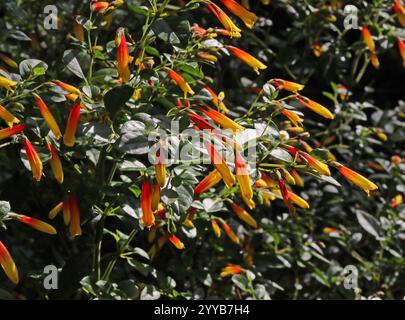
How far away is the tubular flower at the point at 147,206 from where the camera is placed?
1.85m

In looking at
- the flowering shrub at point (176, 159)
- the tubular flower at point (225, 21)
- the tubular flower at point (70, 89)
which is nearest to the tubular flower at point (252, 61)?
the flowering shrub at point (176, 159)

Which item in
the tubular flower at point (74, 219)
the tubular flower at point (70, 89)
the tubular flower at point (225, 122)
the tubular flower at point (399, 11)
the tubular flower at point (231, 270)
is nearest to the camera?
the tubular flower at point (225, 122)

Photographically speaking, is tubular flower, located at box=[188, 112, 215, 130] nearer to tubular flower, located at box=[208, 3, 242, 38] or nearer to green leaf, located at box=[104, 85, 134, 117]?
green leaf, located at box=[104, 85, 134, 117]

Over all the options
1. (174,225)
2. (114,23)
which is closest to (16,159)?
(174,225)

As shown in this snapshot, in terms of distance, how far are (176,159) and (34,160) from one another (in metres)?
0.36

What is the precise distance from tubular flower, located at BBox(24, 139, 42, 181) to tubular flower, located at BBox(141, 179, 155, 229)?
0.27m

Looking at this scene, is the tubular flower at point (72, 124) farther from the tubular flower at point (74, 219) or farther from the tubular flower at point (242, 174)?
the tubular flower at point (242, 174)

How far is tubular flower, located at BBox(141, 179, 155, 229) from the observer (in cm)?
185

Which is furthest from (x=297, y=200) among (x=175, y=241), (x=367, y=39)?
(x=367, y=39)

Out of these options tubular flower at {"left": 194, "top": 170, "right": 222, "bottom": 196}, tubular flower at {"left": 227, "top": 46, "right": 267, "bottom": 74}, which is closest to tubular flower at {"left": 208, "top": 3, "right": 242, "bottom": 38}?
tubular flower at {"left": 227, "top": 46, "right": 267, "bottom": 74}

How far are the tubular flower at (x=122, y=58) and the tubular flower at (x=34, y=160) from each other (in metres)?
0.29

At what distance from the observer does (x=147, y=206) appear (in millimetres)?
1864

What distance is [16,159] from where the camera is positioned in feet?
7.85
